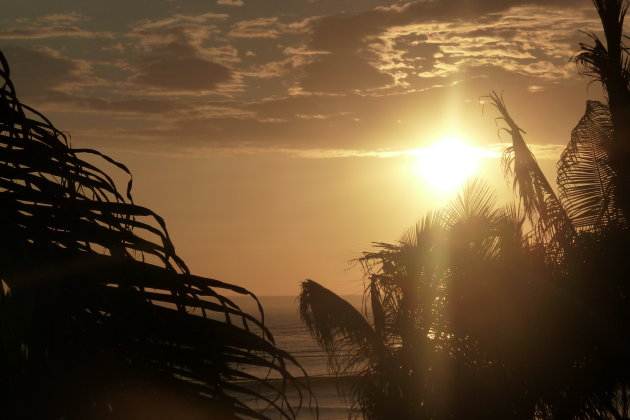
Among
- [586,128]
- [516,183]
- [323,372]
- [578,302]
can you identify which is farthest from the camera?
[323,372]

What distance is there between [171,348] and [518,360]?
9.65 metres

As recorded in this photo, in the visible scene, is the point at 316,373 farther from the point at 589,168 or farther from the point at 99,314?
the point at 99,314

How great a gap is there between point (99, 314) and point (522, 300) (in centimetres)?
982

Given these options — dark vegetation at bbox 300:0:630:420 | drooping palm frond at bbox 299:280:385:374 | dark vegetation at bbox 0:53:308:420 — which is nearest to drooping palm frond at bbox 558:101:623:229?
dark vegetation at bbox 300:0:630:420

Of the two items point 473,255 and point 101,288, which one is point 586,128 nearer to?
point 473,255

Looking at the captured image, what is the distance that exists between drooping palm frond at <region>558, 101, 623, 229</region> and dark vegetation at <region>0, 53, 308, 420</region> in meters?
10.9

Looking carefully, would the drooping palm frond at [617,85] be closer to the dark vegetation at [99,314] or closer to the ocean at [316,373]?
the ocean at [316,373]

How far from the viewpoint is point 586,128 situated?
38.9 feet

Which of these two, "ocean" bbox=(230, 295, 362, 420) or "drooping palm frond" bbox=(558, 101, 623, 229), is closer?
"drooping palm frond" bbox=(558, 101, 623, 229)

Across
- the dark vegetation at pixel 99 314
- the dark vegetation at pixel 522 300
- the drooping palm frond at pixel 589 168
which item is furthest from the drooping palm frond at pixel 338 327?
the dark vegetation at pixel 99 314

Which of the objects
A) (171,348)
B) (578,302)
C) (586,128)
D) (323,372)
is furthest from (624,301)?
(323,372)

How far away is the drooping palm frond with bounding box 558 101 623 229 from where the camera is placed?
1145 centimetres

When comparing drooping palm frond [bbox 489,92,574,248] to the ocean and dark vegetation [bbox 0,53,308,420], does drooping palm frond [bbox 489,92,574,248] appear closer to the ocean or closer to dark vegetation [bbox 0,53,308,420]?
the ocean

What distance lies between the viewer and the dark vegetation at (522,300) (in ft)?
32.9
